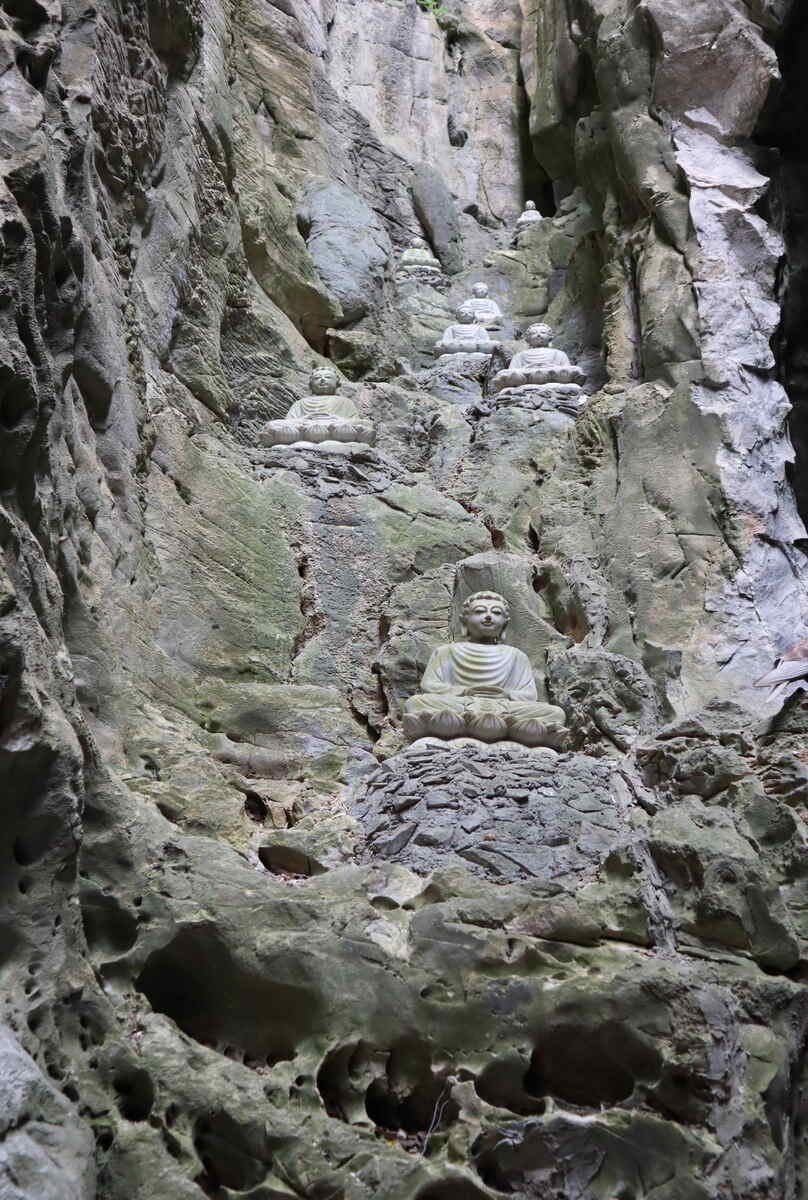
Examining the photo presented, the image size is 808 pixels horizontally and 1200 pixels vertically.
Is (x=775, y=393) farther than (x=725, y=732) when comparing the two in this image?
A: Yes

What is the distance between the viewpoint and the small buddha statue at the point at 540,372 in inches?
592

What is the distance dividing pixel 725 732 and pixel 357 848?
274cm

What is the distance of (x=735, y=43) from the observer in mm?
13367

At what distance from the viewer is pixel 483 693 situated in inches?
342

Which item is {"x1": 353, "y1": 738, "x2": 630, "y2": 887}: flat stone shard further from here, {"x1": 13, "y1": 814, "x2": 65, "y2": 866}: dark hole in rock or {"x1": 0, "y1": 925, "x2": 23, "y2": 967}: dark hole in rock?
{"x1": 0, "y1": 925, "x2": 23, "y2": 967}: dark hole in rock

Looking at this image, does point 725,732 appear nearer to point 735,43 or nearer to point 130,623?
point 130,623

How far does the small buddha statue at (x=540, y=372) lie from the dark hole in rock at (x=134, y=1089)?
1153 cm

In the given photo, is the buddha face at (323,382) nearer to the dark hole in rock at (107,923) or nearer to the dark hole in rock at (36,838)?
the dark hole in rock at (107,923)

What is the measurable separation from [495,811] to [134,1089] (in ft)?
9.98

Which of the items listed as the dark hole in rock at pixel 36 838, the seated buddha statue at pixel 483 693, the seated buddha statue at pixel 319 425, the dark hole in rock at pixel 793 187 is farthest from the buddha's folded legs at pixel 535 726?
the dark hole in rock at pixel 793 187

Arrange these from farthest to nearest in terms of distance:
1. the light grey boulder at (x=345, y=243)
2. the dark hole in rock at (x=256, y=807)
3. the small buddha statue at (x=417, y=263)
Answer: the small buddha statue at (x=417, y=263), the light grey boulder at (x=345, y=243), the dark hole in rock at (x=256, y=807)

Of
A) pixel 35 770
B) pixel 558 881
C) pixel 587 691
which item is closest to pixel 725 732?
pixel 587 691

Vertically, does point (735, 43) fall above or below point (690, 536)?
above

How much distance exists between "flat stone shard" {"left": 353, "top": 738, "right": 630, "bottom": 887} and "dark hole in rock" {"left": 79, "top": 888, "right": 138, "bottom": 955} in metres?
2.01
